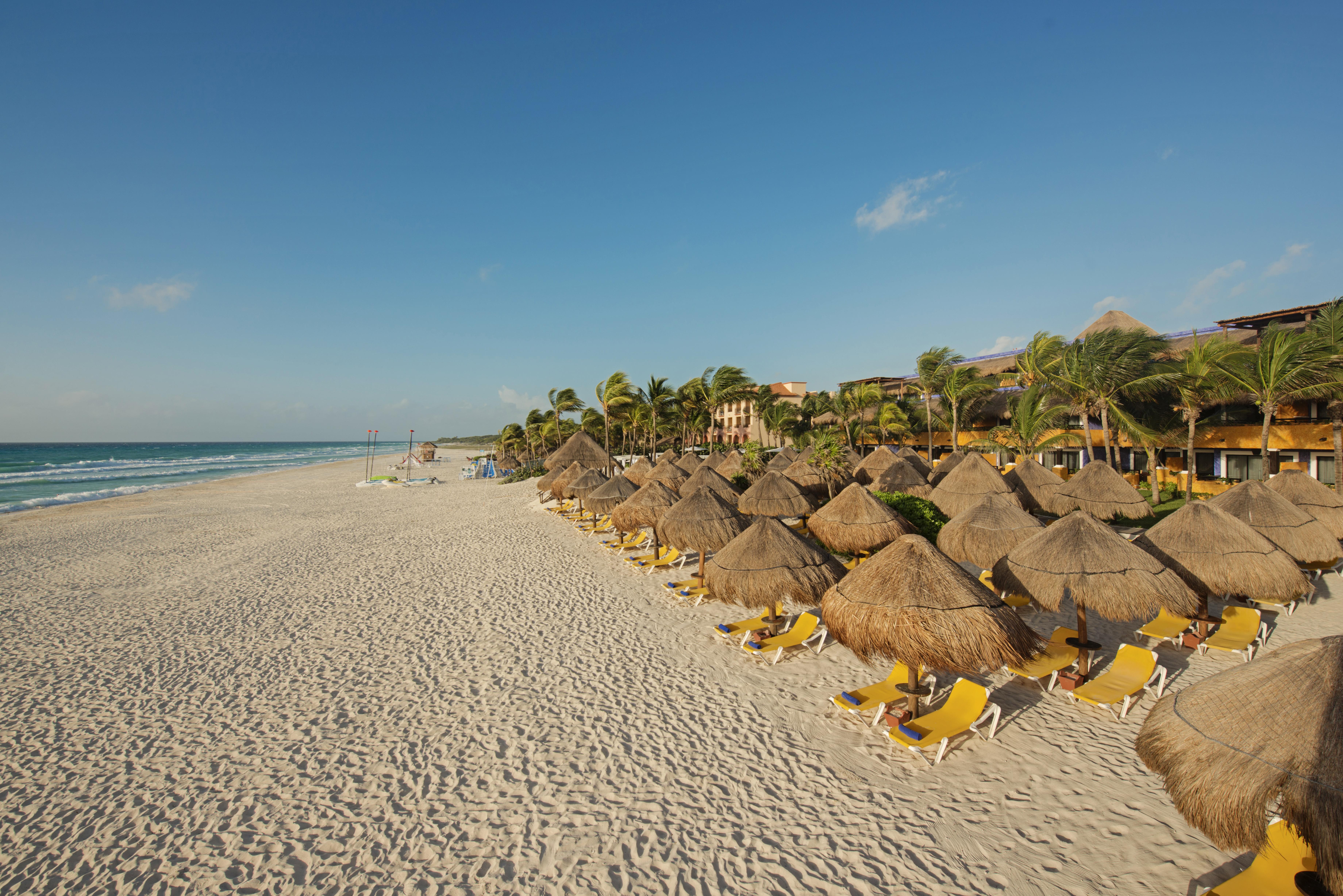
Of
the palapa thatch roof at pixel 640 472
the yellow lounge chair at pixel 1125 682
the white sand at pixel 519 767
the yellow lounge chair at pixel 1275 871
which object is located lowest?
the white sand at pixel 519 767

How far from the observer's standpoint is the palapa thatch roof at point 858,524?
34.0 ft

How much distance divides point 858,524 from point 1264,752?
7.76 meters

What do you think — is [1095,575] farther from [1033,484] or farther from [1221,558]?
[1033,484]

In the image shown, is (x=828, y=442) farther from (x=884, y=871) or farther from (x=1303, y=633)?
(x=884, y=871)

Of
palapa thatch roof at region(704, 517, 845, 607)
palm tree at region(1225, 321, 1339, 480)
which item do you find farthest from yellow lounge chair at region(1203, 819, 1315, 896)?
palm tree at region(1225, 321, 1339, 480)

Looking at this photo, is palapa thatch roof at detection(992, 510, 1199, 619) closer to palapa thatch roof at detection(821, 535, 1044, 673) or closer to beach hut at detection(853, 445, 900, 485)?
palapa thatch roof at detection(821, 535, 1044, 673)

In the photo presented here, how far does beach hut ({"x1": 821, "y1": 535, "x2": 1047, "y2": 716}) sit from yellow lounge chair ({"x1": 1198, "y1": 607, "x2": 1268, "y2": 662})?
3.80m

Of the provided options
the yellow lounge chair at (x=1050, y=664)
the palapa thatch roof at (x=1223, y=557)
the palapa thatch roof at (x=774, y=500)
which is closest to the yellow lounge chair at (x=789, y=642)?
the yellow lounge chair at (x=1050, y=664)

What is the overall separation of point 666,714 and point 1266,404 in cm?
1889

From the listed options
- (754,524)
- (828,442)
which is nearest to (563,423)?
(828,442)

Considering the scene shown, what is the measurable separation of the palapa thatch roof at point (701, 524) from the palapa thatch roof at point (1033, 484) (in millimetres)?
8934

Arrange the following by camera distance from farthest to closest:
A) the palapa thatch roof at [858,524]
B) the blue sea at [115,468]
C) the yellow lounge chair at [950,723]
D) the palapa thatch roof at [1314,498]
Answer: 1. the blue sea at [115,468]
2. the palapa thatch roof at [1314,498]
3. the palapa thatch roof at [858,524]
4. the yellow lounge chair at [950,723]

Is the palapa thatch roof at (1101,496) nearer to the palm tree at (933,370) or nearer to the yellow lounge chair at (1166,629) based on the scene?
the yellow lounge chair at (1166,629)

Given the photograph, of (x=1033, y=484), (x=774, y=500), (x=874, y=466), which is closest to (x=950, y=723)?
(x=774, y=500)
